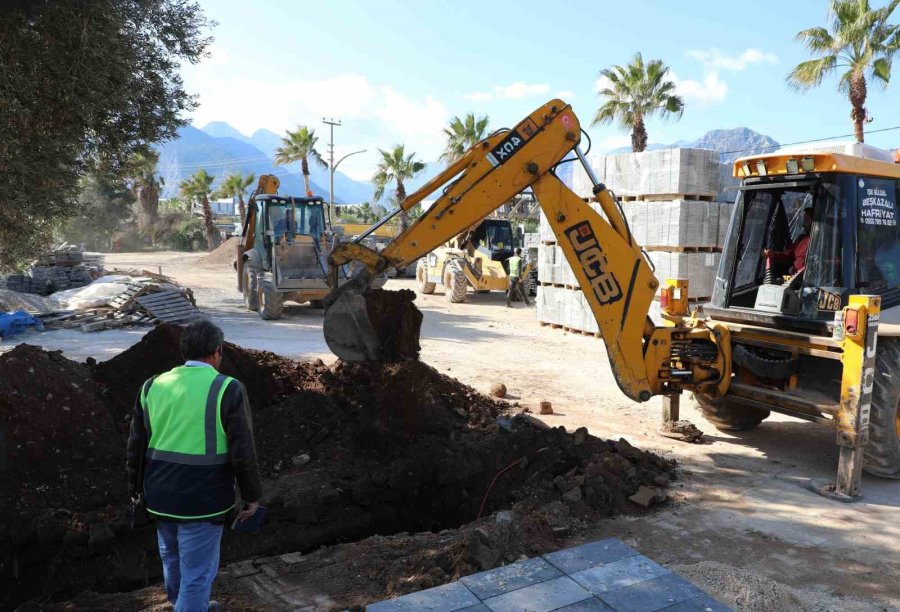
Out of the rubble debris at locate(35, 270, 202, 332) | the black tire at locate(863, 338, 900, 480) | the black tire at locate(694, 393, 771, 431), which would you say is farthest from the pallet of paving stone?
the black tire at locate(863, 338, 900, 480)

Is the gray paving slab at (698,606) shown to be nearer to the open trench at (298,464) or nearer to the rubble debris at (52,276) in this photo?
the open trench at (298,464)

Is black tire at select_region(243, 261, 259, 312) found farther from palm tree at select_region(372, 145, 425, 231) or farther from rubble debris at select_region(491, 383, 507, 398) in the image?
palm tree at select_region(372, 145, 425, 231)

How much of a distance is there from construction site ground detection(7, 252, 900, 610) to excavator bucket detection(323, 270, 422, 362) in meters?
2.19

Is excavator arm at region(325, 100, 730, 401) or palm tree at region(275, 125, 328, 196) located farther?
palm tree at region(275, 125, 328, 196)

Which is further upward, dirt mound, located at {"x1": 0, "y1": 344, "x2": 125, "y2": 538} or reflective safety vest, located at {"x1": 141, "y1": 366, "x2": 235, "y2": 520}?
reflective safety vest, located at {"x1": 141, "y1": 366, "x2": 235, "y2": 520}

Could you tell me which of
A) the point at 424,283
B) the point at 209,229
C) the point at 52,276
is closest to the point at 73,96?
the point at 52,276

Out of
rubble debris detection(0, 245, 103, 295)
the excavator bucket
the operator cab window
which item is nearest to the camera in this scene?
the operator cab window

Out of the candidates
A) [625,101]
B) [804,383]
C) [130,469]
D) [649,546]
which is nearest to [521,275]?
[625,101]

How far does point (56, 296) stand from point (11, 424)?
37.9 feet

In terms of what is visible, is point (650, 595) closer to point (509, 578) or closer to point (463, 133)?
point (509, 578)

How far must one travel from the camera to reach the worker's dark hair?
325cm

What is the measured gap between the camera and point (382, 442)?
6.33 metres

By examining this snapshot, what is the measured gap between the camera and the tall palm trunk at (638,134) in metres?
25.8

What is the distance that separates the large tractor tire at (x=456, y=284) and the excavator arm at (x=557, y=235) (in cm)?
1330
